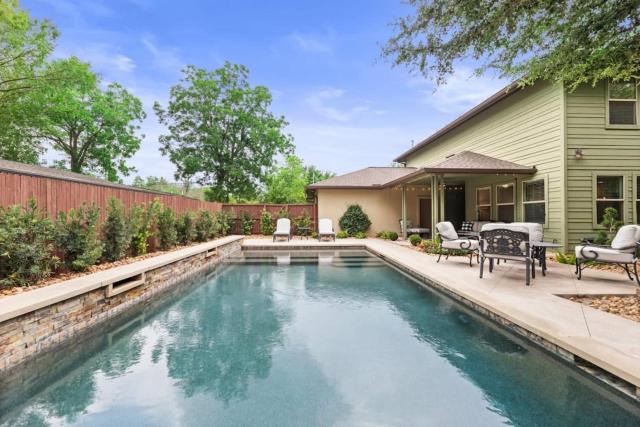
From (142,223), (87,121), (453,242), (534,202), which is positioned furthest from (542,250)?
(87,121)

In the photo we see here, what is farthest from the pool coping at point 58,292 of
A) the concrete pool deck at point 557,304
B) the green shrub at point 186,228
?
the concrete pool deck at point 557,304

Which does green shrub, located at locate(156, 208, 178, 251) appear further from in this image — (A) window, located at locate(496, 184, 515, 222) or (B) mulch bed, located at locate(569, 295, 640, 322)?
(A) window, located at locate(496, 184, 515, 222)

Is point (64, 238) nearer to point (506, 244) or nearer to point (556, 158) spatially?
point (506, 244)

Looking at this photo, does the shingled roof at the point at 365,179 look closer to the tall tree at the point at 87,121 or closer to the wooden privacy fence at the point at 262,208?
the wooden privacy fence at the point at 262,208

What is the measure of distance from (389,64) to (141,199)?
705 cm

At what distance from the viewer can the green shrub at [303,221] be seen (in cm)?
1659

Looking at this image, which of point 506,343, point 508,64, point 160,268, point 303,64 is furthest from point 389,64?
point 303,64

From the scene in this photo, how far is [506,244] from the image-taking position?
5848mm

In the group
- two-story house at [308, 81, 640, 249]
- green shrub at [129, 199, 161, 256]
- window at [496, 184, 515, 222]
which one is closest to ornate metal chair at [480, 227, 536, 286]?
two-story house at [308, 81, 640, 249]

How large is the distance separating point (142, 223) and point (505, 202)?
1073 centimetres

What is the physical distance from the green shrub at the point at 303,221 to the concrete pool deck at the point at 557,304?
8859 millimetres

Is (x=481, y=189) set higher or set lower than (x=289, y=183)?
lower

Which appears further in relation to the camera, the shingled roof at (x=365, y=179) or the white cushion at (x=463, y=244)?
the shingled roof at (x=365, y=179)

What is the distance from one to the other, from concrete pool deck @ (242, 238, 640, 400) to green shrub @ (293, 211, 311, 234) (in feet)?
29.1
